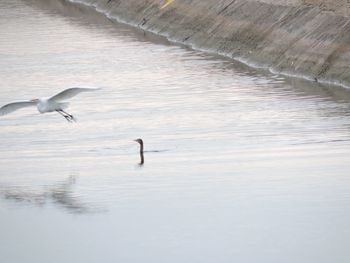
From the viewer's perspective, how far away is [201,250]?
1631 cm

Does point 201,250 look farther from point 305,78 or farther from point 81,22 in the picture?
point 81,22

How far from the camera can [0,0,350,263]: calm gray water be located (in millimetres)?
16703

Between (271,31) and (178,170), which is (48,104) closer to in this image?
(178,170)

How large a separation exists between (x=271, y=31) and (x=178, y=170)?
446 inches

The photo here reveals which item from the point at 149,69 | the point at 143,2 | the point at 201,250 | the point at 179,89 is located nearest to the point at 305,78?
the point at 179,89

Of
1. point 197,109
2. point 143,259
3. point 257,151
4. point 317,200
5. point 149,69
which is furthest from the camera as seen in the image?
point 149,69

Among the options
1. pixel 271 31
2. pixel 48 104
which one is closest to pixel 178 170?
pixel 48 104

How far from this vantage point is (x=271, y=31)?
30.8m

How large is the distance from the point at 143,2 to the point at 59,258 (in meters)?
26.2

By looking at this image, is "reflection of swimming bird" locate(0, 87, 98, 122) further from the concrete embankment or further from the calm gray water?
the concrete embankment

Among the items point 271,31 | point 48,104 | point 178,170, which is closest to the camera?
point 178,170

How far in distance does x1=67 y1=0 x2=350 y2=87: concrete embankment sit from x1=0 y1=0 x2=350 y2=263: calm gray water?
0.61m

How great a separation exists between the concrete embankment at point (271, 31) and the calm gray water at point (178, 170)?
610 millimetres

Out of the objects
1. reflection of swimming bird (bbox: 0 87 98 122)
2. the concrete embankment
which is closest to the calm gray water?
the concrete embankment
